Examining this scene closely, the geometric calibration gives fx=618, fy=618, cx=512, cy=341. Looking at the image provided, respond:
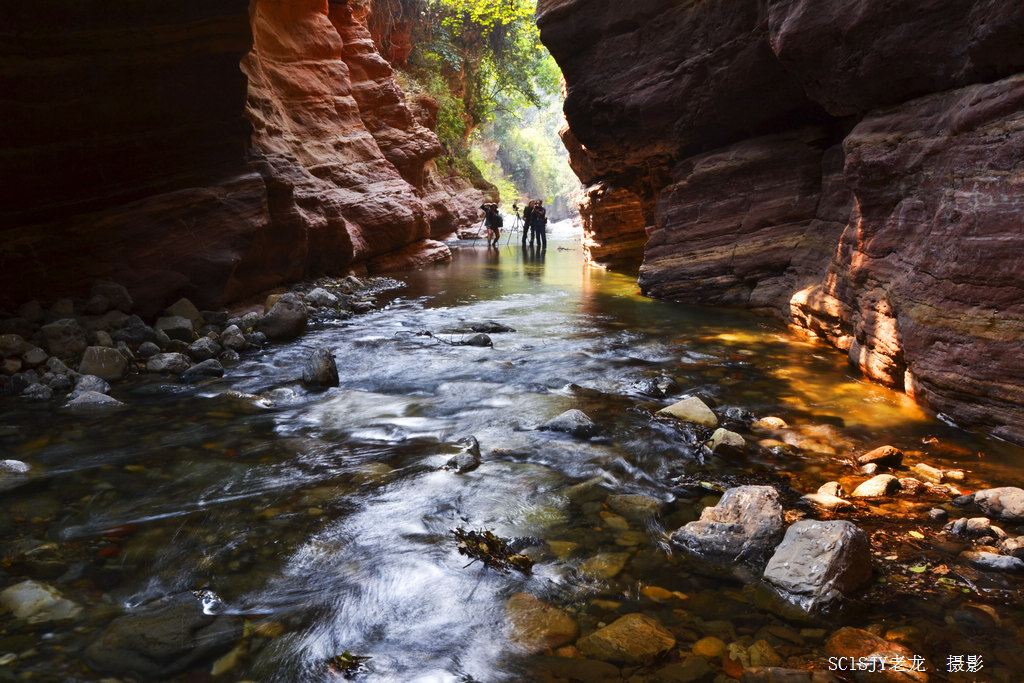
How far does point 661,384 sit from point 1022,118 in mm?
3141

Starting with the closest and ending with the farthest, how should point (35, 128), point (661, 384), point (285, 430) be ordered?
point (285, 430)
point (661, 384)
point (35, 128)

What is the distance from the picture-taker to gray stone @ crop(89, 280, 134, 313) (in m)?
6.73

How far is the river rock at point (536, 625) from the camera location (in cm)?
224

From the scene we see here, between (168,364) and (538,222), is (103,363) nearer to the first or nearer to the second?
(168,364)

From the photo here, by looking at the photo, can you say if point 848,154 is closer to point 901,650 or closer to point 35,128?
point 901,650

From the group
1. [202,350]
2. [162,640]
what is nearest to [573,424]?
[162,640]

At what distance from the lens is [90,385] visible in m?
5.18

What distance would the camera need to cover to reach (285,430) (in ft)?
14.8

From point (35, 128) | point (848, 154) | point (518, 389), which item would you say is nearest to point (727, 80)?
point (848, 154)

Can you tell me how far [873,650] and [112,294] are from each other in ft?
24.5

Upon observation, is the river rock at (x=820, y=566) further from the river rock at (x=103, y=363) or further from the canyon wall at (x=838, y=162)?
the river rock at (x=103, y=363)

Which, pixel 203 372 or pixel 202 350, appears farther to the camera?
pixel 202 350

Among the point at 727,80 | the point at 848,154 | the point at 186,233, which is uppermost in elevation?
the point at 727,80

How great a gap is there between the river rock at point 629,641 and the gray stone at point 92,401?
4.41m
